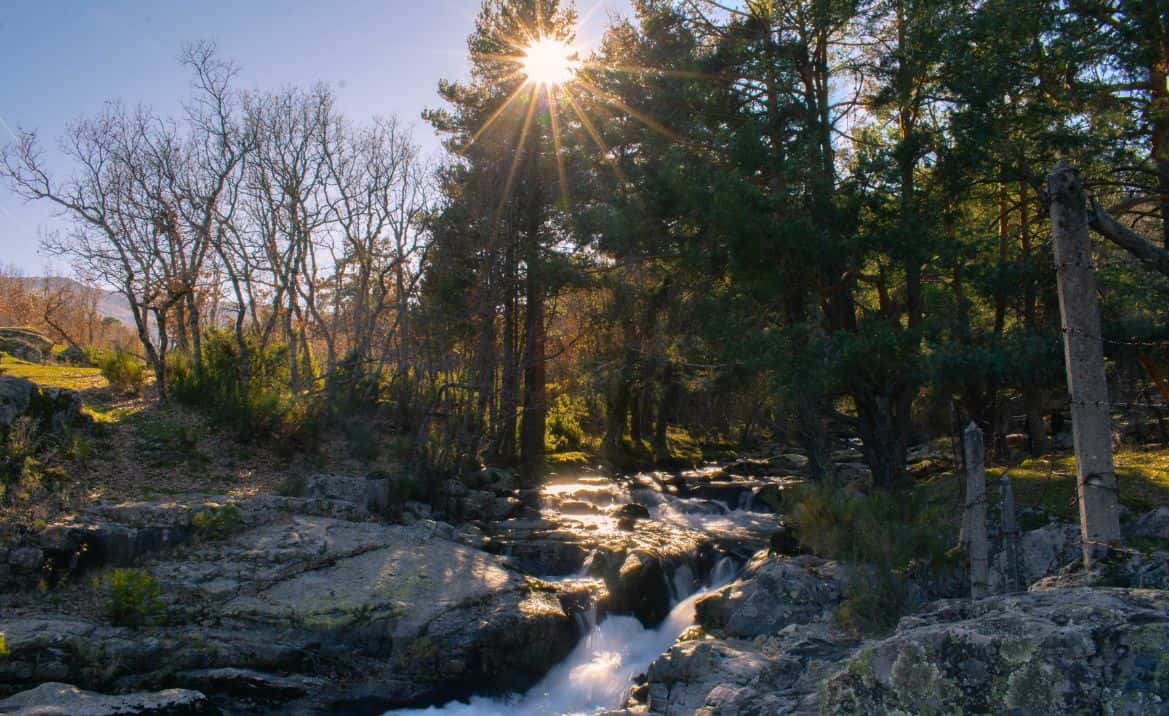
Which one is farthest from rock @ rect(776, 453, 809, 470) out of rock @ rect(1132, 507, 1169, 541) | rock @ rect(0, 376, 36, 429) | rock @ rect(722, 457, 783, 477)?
rock @ rect(0, 376, 36, 429)

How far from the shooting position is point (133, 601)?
28.1ft

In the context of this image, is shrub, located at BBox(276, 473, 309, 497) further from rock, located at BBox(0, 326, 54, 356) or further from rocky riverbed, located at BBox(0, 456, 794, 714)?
rock, located at BBox(0, 326, 54, 356)

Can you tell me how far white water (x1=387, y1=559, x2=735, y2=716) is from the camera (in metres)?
8.74

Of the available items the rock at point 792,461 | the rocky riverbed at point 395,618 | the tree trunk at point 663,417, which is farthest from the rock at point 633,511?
the rock at point 792,461

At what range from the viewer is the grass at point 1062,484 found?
980 cm

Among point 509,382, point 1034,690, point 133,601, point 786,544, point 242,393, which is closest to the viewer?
point 1034,690

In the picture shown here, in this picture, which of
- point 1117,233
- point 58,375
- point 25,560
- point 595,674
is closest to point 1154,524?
point 1117,233

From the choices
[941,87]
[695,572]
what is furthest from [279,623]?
[941,87]

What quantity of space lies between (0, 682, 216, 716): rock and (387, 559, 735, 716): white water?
201cm

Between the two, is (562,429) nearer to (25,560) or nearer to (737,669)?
(25,560)

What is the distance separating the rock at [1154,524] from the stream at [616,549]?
225 inches

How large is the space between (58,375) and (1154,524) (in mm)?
22884

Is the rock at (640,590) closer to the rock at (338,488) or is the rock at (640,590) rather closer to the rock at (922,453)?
the rock at (338,488)

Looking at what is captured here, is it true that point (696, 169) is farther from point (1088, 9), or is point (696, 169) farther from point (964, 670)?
point (964, 670)
